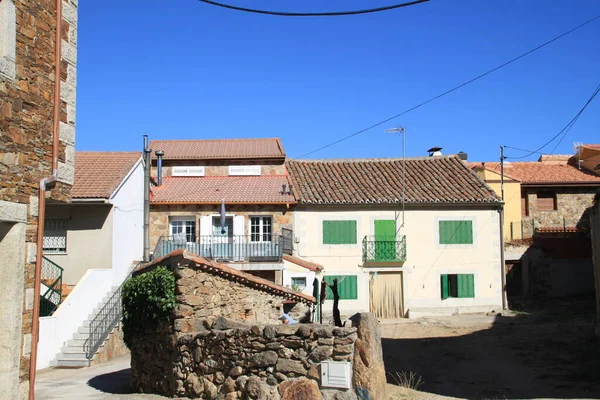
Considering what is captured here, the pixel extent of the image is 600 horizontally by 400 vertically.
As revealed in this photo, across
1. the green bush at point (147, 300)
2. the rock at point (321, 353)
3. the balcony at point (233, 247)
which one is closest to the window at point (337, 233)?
the balcony at point (233, 247)

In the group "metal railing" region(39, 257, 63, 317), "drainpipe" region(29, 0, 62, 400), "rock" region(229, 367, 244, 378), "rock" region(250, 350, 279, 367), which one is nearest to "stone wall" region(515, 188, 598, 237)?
"metal railing" region(39, 257, 63, 317)

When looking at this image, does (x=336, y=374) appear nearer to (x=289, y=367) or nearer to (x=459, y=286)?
(x=289, y=367)

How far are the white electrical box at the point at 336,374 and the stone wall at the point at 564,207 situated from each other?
2822 centimetres

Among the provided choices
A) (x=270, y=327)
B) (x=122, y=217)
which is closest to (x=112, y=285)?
(x=122, y=217)

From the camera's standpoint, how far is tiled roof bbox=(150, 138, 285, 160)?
2902 centimetres

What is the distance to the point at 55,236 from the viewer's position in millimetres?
20875

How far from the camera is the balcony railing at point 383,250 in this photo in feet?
88.5

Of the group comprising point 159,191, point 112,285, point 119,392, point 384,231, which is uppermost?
point 159,191

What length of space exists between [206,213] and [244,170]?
11.0 feet

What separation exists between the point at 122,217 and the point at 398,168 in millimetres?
14630

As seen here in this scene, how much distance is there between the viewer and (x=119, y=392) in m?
11.5

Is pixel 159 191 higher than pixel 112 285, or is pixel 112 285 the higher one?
pixel 159 191

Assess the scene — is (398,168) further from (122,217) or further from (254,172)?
(122,217)

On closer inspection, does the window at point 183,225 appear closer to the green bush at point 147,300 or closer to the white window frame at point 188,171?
the white window frame at point 188,171
